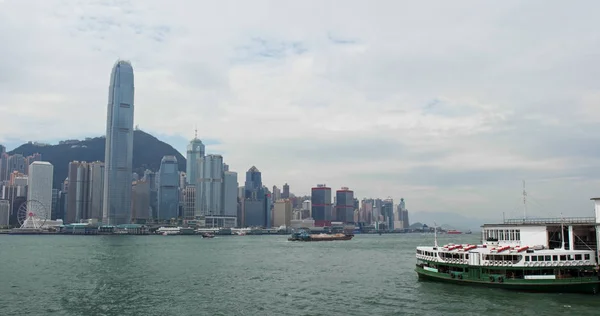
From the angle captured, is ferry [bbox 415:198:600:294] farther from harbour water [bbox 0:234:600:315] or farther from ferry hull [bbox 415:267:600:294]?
harbour water [bbox 0:234:600:315]

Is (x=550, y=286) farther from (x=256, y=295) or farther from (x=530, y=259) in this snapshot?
(x=256, y=295)

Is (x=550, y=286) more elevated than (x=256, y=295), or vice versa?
(x=550, y=286)

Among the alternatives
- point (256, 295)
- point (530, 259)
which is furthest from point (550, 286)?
point (256, 295)

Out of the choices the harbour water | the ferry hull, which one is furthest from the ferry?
the harbour water

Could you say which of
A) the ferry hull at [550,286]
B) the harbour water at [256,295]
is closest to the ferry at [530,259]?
the ferry hull at [550,286]

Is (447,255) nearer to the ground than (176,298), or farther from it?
farther from it

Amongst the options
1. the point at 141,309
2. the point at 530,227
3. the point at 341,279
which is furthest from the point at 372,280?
the point at 141,309

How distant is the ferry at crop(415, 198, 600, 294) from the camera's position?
5694 centimetres

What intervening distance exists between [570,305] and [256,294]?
118ft

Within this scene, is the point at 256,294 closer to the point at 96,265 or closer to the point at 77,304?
the point at 77,304

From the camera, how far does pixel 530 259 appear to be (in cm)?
5812

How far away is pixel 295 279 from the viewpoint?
79188 millimetres

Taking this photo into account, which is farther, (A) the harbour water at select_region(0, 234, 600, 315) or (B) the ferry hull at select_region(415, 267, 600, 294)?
(B) the ferry hull at select_region(415, 267, 600, 294)

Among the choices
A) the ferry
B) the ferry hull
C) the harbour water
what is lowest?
the harbour water
